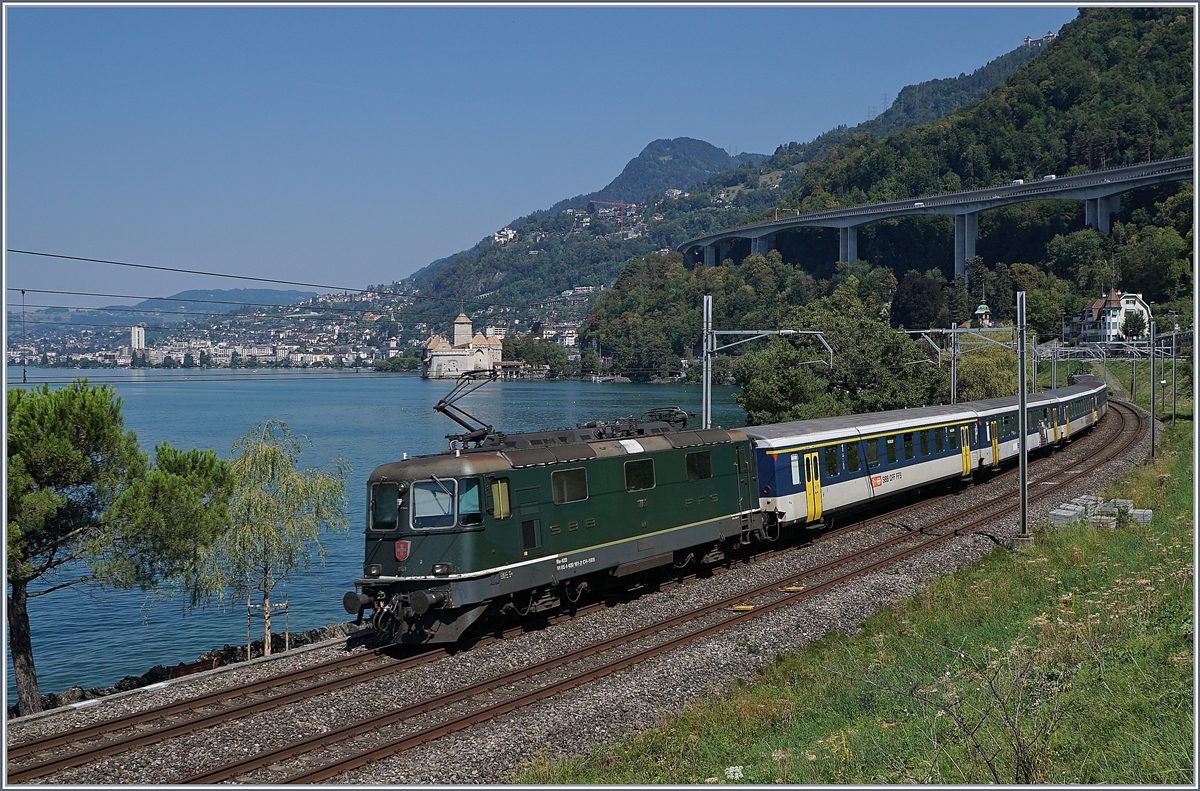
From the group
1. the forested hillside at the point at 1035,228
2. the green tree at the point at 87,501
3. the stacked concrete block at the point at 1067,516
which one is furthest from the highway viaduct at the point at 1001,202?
the green tree at the point at 87,501

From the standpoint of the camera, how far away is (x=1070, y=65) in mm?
180125

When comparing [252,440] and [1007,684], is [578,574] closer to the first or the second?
[1007,684]

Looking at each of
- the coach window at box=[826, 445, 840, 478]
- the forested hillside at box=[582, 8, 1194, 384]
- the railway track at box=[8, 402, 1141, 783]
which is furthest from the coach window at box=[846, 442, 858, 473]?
the forested hillside at box=[582, 8, 1194, 384]

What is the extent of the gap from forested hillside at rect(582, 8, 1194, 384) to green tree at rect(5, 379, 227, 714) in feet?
326

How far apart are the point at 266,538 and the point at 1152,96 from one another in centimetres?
17503

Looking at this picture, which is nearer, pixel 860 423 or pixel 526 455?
pixel 526 455

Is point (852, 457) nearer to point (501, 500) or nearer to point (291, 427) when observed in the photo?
point (501, 500)

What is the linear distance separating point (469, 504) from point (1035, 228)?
6179 inches

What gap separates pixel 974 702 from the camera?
11953mm

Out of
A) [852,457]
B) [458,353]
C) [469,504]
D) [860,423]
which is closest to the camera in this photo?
[469,504]

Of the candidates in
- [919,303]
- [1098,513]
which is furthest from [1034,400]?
[919,303]

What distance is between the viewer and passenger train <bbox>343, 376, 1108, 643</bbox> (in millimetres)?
16141

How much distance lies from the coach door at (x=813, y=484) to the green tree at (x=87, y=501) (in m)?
13.7

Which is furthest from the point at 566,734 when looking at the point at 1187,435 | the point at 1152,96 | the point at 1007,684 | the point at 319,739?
the point at 1152,96
